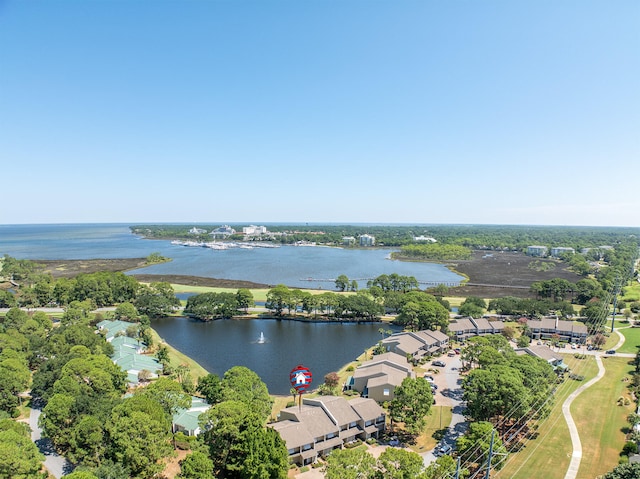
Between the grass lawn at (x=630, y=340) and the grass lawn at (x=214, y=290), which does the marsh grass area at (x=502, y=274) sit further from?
the grass lawn at (x=214, y=290)

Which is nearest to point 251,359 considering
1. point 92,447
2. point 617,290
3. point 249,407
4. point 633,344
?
point 249,407

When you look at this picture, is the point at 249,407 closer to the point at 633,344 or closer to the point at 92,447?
the point at 92,447

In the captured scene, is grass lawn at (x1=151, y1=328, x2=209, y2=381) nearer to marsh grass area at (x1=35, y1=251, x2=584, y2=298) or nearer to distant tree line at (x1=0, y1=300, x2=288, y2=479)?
distant tree line at (x1=0, y1=300, x2=288, y2=479)

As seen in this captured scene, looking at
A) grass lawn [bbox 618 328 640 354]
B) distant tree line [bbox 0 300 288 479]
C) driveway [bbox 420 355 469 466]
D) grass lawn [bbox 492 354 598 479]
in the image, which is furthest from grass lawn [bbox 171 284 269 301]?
grass lawn [bbox 618 328 640 354]

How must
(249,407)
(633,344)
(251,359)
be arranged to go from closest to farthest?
(249,407) → (251,359) → (633,344)

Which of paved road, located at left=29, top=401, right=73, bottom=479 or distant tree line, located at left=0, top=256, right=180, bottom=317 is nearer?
paved road, located at left=29, top=401, right=73, bottom=479

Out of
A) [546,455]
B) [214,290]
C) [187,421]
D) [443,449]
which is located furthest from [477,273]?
[187,421]
